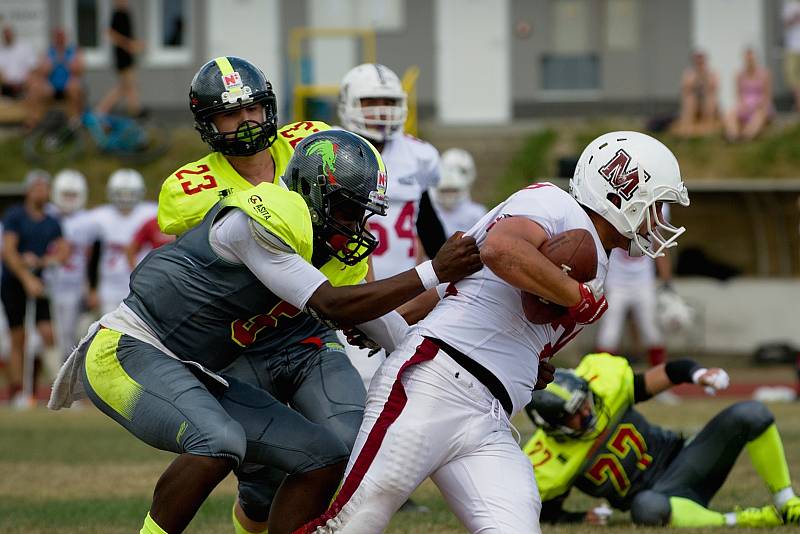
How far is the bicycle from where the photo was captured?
60.0 feet

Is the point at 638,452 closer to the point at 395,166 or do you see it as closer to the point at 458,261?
the point at 395,166

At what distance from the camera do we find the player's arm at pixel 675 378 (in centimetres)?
595

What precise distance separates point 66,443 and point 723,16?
13.8m

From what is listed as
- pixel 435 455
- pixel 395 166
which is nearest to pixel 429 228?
pixel 395 166

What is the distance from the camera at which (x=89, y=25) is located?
22234 millimetres

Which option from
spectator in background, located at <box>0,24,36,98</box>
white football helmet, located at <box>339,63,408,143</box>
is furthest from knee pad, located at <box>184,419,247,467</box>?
spectator in background, located at <box>0,24,36,98</box>

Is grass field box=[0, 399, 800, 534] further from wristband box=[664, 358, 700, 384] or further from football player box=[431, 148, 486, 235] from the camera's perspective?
football player box=[431, 148, 486, 235]

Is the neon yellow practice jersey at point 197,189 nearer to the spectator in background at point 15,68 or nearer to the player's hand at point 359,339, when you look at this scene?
the player's hand at point 359,339

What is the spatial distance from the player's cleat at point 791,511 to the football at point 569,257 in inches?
92.5

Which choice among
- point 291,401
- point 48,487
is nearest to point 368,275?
point 291,401

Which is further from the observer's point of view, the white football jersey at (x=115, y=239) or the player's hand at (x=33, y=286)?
the white football jersey at (x=115, y=239)

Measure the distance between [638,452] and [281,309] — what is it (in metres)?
2.41

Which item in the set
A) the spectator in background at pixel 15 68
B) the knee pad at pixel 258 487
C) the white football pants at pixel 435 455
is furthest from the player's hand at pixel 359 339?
the spectator in background at pixel 15 68

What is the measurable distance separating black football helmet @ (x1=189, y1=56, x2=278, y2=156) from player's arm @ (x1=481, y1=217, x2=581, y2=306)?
1.43m
